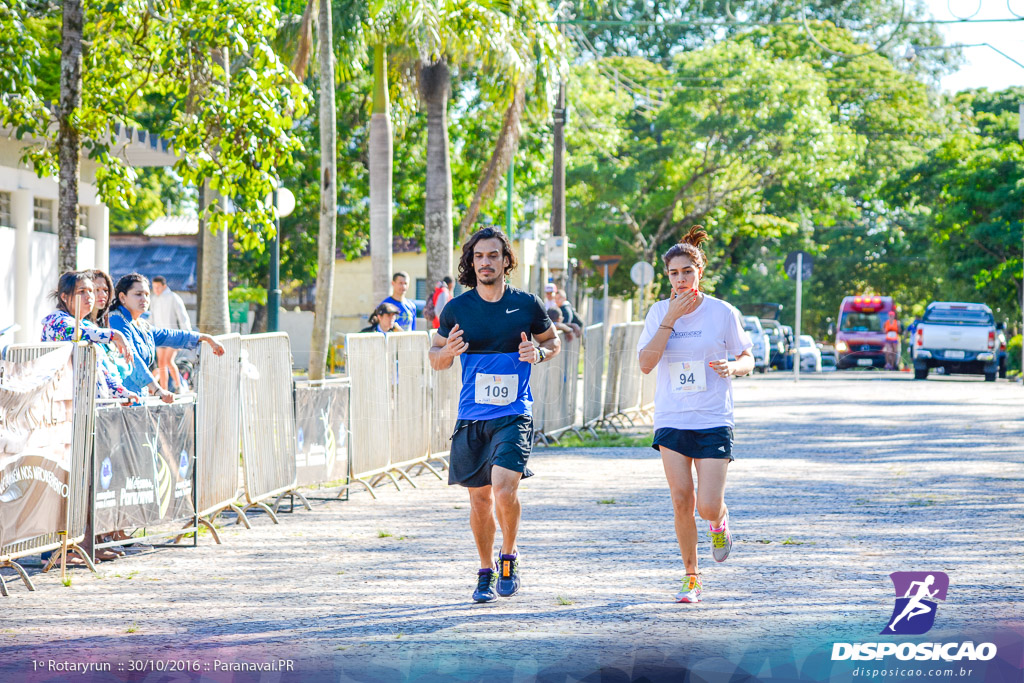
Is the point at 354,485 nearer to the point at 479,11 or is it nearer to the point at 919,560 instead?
the point at 919,560

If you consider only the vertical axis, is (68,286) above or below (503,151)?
below

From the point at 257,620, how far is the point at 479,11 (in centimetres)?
1315

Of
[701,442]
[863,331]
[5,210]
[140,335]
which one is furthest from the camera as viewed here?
[863,331]

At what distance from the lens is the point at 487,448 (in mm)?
6891

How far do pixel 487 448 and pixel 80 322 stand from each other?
9.91 feet

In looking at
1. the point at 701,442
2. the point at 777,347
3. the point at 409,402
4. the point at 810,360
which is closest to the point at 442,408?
the point at 409,402

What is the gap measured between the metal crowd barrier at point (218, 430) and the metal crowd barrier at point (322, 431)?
39.3 inches

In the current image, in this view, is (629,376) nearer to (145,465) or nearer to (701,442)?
(145,465)

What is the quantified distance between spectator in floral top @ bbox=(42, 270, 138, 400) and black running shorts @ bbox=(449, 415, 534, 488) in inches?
102

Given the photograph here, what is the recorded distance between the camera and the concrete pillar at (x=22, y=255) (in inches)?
693

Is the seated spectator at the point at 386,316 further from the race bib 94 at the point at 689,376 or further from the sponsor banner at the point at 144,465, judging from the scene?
the race bib 94 at the point at 689,376

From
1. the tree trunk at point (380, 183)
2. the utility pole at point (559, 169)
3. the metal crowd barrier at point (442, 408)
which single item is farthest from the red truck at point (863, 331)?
the metal crowd barrier at point (442, 408)

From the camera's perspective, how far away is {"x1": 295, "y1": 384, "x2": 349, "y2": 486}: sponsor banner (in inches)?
417

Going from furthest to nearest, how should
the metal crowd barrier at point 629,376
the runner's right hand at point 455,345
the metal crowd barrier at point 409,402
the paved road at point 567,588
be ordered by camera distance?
1. the metal crowd barrier at point 629,376
2. the metal crowd barrier at point 409,402
3. the runner's right hand at point 455,345
4. the paved road at point 567,588
